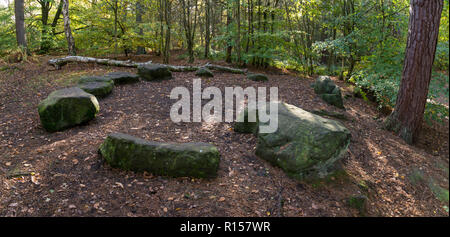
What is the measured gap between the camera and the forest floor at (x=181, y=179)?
9.95ft

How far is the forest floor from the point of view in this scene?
3033mm

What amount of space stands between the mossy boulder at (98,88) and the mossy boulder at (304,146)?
4.52 metres

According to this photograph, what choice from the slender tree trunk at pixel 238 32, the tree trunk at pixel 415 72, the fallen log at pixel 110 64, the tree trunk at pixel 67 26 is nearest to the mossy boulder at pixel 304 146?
the tree trunk at pixel 415 72

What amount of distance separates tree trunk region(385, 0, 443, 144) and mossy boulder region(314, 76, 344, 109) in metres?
2.22

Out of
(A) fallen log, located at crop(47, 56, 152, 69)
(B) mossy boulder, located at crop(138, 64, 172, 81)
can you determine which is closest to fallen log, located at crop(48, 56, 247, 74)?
(A) fallen log, located at crop(47, 56, 152, 69)

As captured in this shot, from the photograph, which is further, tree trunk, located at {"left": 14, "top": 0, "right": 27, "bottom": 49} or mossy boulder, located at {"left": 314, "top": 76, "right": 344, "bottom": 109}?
tree trunk, located at {"left": 14, "top": 0, "right": 27, "bottom": 49}

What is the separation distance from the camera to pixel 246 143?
463cm

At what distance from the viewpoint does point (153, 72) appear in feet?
26.7

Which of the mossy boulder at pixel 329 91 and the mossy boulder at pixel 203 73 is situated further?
the mossy boulder at pixel 203 73

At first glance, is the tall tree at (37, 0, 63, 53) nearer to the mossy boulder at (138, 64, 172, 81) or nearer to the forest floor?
the mossy boulder at (138, 64, 172, 81)

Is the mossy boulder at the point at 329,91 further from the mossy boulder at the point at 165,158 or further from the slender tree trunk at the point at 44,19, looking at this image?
the slender tree trunk at the point at 44,19

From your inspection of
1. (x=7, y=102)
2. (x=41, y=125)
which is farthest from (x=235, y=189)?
(x=7, y=102)
